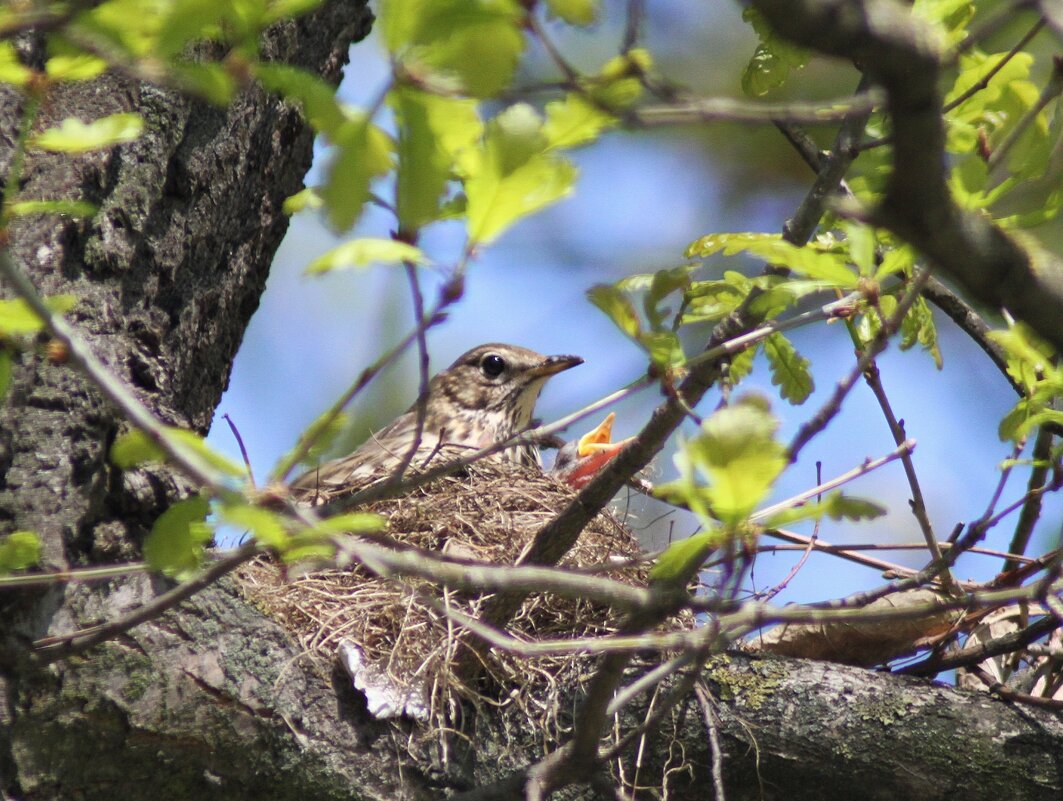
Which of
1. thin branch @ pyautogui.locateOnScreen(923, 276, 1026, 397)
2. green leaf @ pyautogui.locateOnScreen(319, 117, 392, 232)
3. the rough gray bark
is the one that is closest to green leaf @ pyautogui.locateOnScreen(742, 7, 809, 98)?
thin branch @ pyautogui.locateOnScreen(923, 276, 1026, 397)

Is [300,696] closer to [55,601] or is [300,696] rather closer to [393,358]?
[55,601]

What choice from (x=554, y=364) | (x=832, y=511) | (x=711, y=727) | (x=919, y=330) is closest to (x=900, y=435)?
(x=919, y=330)

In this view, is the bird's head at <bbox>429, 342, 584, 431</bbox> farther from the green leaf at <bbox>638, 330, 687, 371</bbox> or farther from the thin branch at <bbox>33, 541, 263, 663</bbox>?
the green leaf at <bbox>638, 330, 687, 371</bbox>

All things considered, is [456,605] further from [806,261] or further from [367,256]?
[367,256]

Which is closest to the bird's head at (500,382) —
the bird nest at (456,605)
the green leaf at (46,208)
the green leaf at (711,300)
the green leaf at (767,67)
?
the bird nest at (456,605)

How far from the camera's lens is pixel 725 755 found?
2990 mm

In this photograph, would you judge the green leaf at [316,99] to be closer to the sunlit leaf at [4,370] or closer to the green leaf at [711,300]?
the sunlit leaf at [4,370]

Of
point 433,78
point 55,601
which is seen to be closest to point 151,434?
point 433,78

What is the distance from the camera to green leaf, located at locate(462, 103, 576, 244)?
56.1 inches

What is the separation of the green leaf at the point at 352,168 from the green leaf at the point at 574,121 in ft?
0.73

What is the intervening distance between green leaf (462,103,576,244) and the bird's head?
13.7 ft

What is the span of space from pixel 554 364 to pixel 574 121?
4.06m

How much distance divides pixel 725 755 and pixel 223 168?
6.83 feet

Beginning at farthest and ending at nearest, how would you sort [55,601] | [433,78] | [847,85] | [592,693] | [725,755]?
[847,85] < [725,755] < [55,601] < [592,693] < [433,78]
